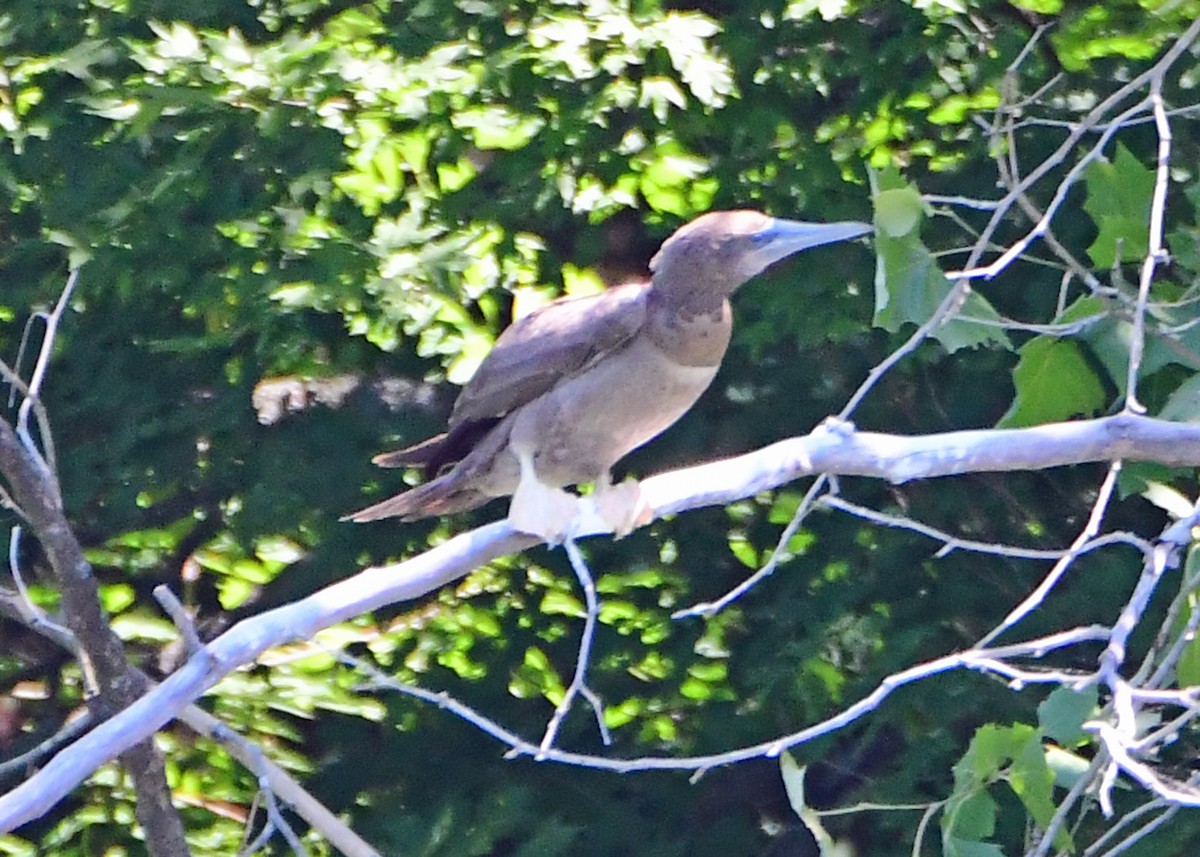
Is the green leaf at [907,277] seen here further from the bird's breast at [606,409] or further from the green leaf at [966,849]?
the green leaf at [966,849]

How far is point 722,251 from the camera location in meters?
2.43

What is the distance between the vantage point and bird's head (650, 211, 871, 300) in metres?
2.38

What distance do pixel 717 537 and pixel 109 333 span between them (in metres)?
1.27

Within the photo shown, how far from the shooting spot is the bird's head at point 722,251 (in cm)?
238

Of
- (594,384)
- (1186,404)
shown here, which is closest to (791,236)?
(594,384)

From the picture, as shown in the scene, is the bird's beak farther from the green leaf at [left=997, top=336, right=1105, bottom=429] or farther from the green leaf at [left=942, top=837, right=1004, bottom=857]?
the green leaf at [left=942, top=837, right=1004, bottom=857]

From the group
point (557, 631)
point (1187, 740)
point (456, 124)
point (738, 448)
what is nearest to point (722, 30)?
point (456, 124)

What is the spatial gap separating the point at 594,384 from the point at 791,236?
415 millimetres

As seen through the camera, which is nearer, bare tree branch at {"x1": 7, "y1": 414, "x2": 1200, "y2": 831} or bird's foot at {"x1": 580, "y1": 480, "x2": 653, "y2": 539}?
Result: bare tree branch at {"x1": 7, "y1": 414, "x2": 1200, "y2": 831}

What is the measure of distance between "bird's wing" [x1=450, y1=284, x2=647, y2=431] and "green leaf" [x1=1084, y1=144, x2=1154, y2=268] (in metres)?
0.74

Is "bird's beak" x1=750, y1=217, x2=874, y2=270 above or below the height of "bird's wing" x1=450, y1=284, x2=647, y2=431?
above

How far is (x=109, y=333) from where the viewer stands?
10.2 feet

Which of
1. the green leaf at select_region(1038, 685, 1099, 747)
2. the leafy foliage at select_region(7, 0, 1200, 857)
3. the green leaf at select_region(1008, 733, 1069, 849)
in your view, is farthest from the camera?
the leafy foliage at select_region(7, 0, 1200, 857)

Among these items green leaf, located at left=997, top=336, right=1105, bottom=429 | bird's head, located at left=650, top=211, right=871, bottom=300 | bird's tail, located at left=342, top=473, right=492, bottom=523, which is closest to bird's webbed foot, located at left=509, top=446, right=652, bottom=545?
bird's tail, located at left=342, top=473, right=492, bottom=523
